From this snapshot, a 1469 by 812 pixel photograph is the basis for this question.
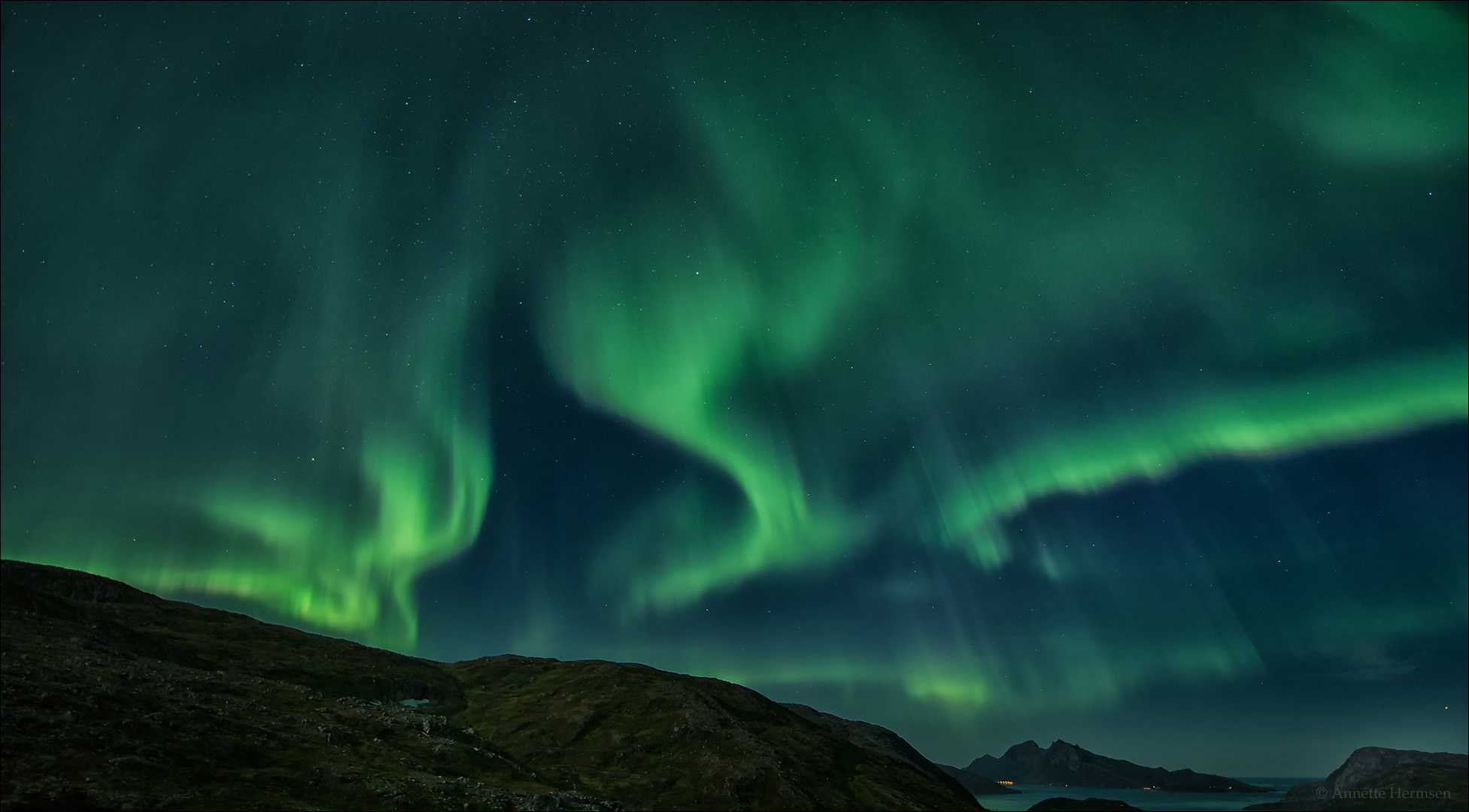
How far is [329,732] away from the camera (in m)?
85.8

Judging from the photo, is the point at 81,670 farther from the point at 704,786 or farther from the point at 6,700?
the point at 704,786

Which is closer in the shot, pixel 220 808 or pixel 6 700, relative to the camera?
pixel 220 808

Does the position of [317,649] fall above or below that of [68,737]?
above

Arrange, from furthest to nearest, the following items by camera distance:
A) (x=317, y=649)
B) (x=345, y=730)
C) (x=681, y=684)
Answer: (x=681, y=684) → (x=317, y=649) → (x=345, y=730)

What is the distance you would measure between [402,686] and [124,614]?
56.8 m

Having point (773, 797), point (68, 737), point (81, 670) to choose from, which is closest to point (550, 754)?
point (773, 797)

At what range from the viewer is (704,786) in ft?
427

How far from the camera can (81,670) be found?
75.8 m

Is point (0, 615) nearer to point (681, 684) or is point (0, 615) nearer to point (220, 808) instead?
point (220, 808)

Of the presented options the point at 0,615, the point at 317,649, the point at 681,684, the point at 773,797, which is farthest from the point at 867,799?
the point at 0,615

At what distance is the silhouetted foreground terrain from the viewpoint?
200ft

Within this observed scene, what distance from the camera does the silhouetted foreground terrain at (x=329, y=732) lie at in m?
60.9

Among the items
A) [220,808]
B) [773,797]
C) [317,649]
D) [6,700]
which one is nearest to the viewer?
[220,808]

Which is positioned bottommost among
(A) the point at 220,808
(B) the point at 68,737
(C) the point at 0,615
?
(A) the point at 220,808
